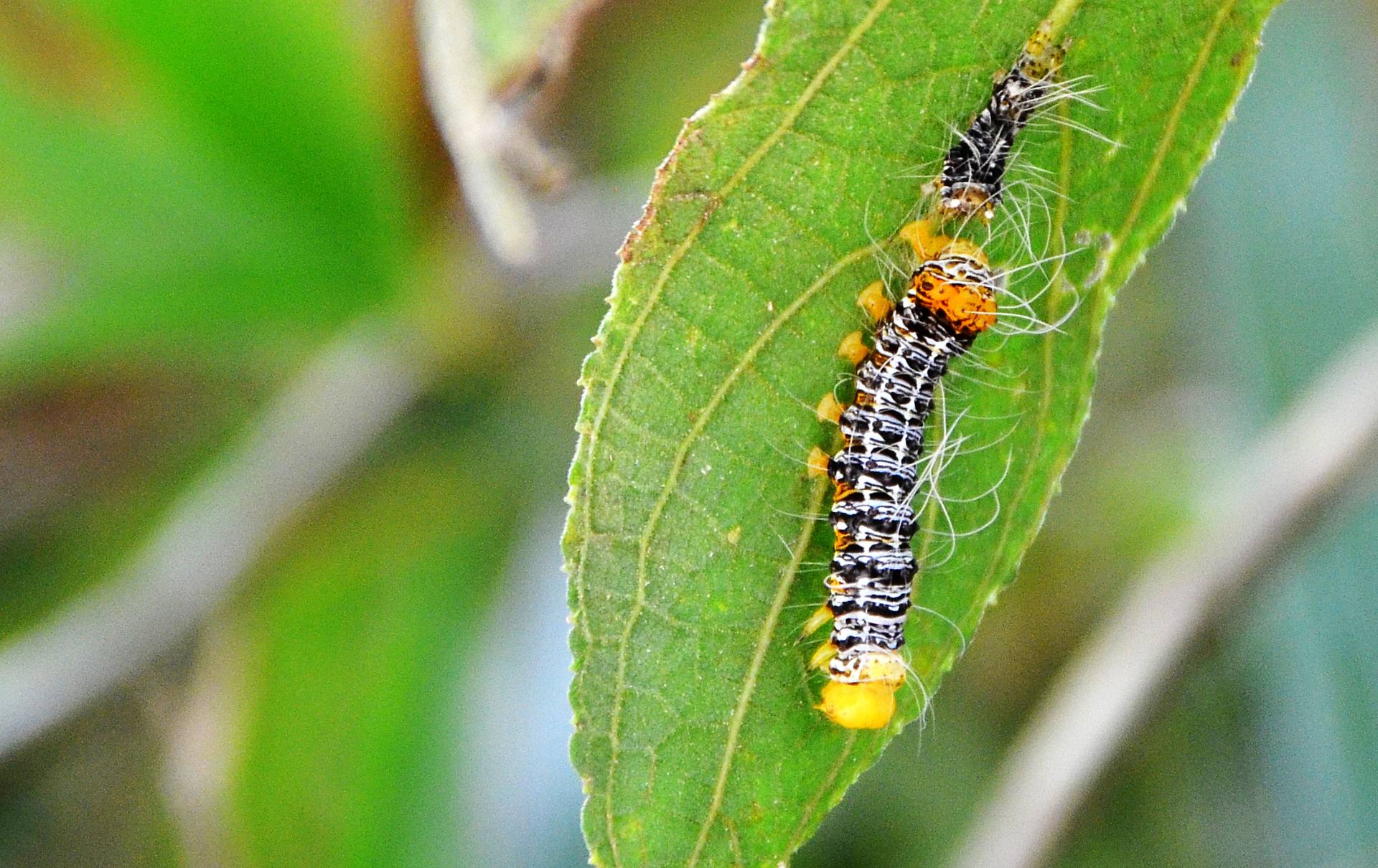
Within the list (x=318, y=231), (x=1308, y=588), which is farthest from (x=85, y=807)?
(x=1308, y=588)

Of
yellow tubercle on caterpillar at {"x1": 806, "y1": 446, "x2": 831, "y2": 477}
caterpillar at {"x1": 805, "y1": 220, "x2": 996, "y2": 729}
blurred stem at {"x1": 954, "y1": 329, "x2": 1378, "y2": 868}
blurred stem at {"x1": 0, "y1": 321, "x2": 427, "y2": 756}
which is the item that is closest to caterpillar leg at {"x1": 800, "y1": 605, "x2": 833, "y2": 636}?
caterpillar at {"x1": 805, "y1": 220, "x2": 996, "y2": 729}

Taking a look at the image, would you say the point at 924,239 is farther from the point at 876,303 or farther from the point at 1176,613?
the point at 1176,613

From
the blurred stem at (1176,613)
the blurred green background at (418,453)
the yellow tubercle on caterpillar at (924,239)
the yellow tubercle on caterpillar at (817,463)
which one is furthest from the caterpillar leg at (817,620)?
the blurred green background at (418,453)

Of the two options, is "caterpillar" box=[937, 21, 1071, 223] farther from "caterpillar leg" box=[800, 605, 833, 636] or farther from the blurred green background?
Answer: the blurred green background

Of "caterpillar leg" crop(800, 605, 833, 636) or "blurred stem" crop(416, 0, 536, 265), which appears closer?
"caterpillar leg" crop(800, 605, 833, 636)

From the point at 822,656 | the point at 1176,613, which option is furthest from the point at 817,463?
the point at 1176,613

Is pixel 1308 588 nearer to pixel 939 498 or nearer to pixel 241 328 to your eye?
pixel 939 498
